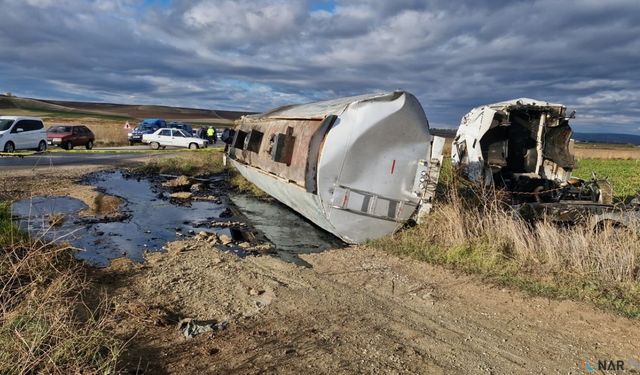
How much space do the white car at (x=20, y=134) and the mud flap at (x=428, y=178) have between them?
72.4 ft

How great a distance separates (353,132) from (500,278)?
3377 mm

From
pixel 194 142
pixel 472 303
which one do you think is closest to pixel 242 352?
pixel 472 303

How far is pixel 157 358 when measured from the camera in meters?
4.26

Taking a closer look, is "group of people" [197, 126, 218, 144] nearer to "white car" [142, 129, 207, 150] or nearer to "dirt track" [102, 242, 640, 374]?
"white car" [142, 129, 207, 150]

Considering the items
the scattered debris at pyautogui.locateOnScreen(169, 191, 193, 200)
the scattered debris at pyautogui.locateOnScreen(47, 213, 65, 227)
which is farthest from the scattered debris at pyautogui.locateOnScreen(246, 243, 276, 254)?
the scattered debris at pyautogui.locateOnScreen(169, 191, 193, 200)

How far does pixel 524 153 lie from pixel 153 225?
28.4ft

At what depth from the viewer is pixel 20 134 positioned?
78.3 ft

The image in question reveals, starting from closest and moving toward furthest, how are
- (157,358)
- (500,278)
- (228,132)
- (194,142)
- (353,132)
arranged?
(157,358), (500,278), (353,132), (228,132), (194,142)

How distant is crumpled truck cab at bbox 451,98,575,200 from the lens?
1052 centimetres

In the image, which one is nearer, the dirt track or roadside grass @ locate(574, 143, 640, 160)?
the dirt track

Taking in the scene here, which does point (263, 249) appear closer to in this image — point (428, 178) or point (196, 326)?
point (428, 178)

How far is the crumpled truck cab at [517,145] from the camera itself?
34.5 ft

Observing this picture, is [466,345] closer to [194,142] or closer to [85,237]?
[85,237]

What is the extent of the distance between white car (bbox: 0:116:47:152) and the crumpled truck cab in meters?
21.4
